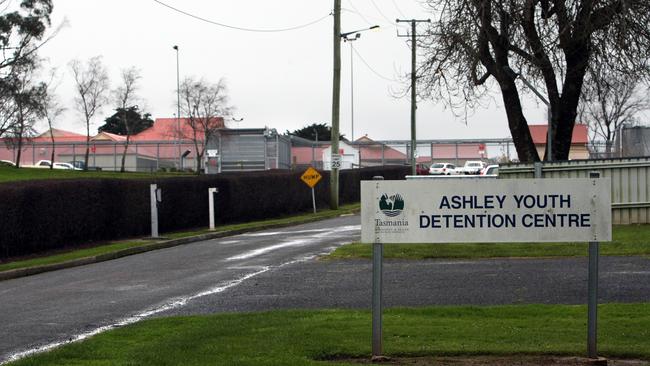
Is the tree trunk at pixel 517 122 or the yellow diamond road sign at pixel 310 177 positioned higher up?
the tree trunk at pixel 517 122

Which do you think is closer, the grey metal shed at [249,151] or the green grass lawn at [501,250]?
the green grass lawn at [501,250]

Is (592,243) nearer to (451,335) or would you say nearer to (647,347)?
(647,347)

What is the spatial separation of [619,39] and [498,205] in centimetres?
1077

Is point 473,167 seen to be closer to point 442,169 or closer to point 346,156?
point 442,169

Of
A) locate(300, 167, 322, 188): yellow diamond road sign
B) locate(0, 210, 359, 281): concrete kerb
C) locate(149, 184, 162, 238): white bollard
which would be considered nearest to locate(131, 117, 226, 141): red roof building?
locate(300, 167, 322, 188): yellow diamond road sign

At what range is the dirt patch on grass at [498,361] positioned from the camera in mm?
7508

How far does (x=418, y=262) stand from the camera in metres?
16.3

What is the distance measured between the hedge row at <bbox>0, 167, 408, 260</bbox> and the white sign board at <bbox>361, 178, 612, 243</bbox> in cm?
1569

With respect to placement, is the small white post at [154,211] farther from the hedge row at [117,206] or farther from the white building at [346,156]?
the white building at [346,156]

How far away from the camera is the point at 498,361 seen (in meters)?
7.64

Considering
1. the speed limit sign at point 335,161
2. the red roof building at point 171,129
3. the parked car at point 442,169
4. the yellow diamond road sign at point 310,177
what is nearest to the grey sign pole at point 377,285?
the yellow diamond road sign at point 310,177

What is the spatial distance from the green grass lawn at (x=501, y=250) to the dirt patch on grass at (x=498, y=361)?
9.13m

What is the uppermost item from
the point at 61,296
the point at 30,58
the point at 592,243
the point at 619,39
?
the point at 30,58

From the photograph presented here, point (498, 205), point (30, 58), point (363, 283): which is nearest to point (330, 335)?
point (498, 205)
